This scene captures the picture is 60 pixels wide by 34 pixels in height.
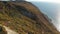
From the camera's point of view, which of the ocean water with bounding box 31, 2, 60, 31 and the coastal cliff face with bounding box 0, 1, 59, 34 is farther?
the ocean water with bounding box 31, 2, 60, 31

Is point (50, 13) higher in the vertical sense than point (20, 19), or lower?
lower

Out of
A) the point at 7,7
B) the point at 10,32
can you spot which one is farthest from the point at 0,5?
the point at 10,32

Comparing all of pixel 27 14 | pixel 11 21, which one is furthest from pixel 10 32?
pixel 27 14

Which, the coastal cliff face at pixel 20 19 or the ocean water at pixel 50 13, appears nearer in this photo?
the coastal cliff face at pixel 20 19

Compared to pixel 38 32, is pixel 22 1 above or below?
above

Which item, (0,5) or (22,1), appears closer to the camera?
(0,5)

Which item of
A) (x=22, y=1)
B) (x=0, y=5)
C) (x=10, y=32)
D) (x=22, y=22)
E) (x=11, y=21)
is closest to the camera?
(x=10, y=32)

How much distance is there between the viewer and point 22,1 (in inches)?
650

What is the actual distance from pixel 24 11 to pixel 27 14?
28 centimetres

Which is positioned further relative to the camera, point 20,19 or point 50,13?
point 50,13

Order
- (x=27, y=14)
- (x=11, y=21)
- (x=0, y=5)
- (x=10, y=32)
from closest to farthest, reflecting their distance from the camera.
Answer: (x=10, y=32)
(x=11, y=21)
(x=0, y=5)
(x=27, y=14)

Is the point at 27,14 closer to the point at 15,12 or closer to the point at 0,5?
the point at 15,12

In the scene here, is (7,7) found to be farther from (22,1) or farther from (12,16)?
(22,1)

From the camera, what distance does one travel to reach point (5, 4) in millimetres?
13562
